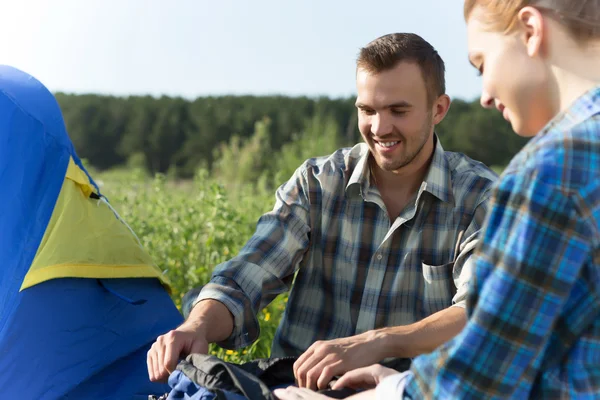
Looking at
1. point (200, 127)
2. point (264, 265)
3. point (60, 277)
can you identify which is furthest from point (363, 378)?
point (200, 127)

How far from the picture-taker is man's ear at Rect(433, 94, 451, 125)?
2.56 metres

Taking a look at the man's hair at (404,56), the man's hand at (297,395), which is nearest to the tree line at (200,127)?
the man's hair at (404,56)

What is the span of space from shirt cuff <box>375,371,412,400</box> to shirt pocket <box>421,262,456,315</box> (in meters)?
1.05

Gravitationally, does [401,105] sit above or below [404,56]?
below

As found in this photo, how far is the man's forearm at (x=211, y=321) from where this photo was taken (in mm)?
2129

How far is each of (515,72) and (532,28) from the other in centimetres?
7

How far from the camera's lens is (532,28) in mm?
1273

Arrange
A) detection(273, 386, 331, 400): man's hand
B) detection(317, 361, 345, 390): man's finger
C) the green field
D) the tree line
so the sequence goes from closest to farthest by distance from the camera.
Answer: detection(273, 386, 331, 400): man's hand, detection(317, 361, 345, 390): man's finger, the green field, the tree line

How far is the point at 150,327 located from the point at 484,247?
1.78m

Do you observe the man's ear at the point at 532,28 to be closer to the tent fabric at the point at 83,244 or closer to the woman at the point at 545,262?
the woman at the point at 545,262

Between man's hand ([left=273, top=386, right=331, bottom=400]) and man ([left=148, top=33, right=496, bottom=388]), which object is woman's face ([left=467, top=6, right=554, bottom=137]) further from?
man ([left=148, top=33, right=496, bottom=388])

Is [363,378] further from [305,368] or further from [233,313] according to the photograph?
[233,313]

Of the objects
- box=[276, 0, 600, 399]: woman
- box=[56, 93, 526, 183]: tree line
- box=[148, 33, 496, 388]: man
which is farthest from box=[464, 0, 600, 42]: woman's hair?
box=[56, 93, 526, 183]: tree line

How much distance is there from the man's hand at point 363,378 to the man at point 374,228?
0.60 m
